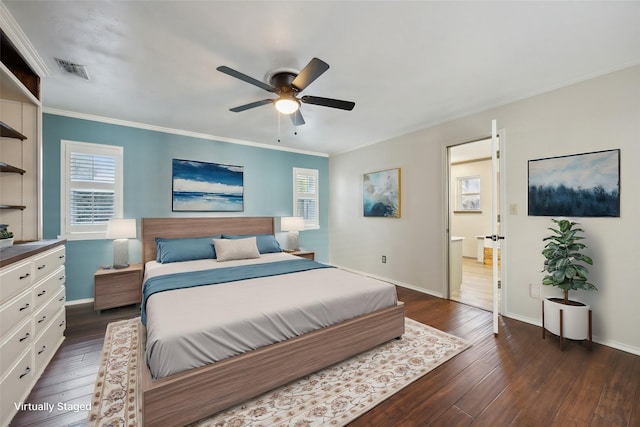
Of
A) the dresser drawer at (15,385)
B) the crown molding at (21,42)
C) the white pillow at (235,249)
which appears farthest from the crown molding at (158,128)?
the dresser drawer at (15,385)

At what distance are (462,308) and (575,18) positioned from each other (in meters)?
3.02

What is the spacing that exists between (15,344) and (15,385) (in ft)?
0.80

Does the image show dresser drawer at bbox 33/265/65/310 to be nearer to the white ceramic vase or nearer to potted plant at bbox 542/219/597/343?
the white ceramic vase

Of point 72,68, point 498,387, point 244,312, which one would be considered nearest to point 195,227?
point 72,68

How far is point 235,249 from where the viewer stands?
3.67 m

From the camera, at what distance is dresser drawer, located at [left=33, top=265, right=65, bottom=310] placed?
194 cm

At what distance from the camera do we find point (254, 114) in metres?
3.50

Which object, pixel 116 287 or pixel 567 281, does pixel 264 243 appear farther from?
pixel 567 281

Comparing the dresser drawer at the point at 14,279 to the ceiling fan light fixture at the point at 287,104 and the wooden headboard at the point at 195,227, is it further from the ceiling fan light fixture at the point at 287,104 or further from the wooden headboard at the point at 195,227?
the ceiling fan light fixture at the point at 287,104

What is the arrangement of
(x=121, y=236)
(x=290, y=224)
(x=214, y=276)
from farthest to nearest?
(x=290, y=224) < (x=121, y=236) < (x=214, y=276)

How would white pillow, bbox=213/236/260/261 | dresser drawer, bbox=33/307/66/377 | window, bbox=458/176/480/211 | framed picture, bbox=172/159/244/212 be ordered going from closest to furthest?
dresser drawer, bbox=33/307/66/377 < white pillow, bbox=213/236/260/261 < framed picture, bbox=172/159/244/212 < window, bbox=458/176/480/211

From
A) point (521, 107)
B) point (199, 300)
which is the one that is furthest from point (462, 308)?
point (199, 300)

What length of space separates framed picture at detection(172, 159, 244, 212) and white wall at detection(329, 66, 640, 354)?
2625mm

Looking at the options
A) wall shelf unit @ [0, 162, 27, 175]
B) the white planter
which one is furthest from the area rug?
wall shelf unit @ [0, 162, 27, 175]
